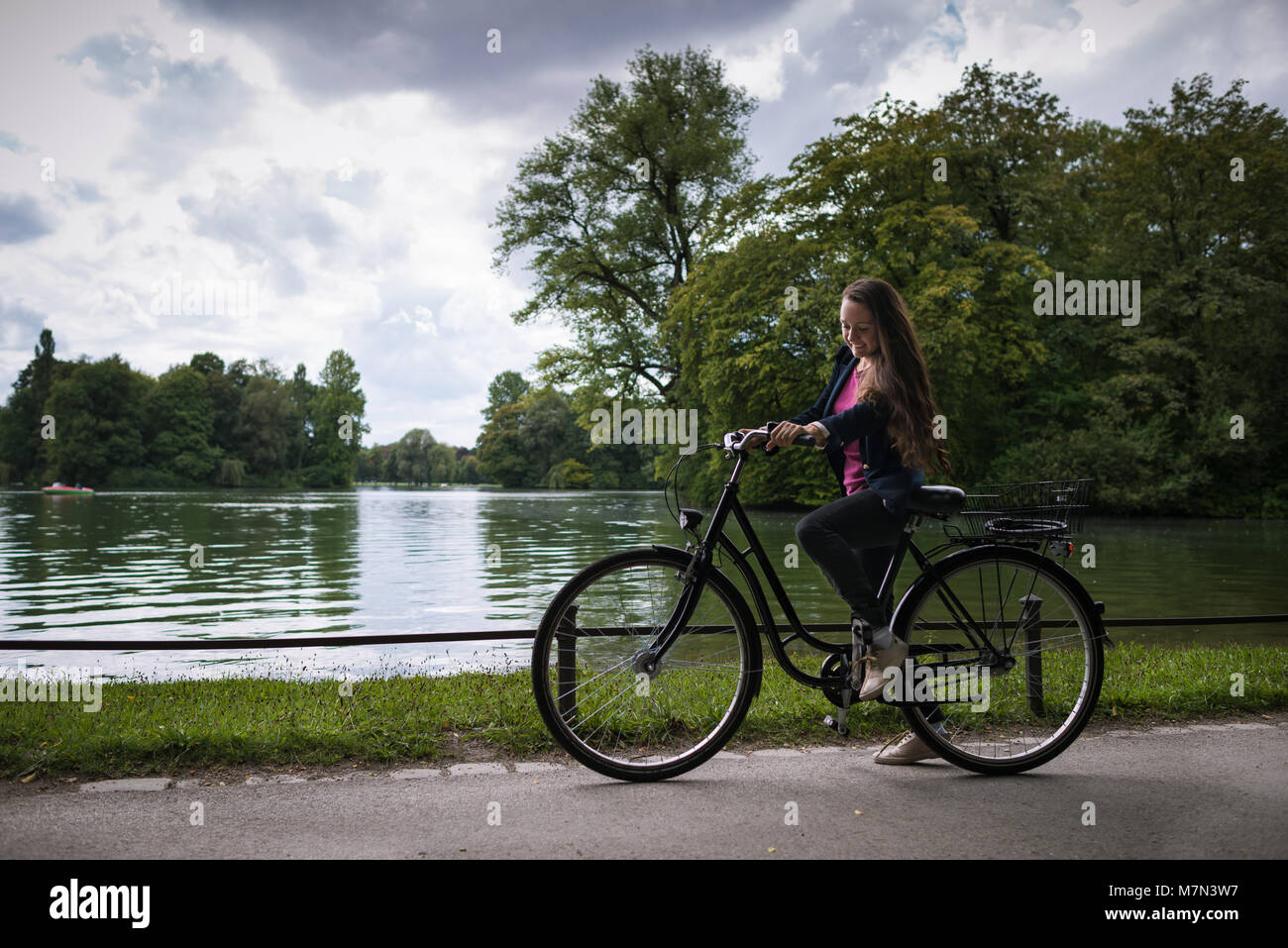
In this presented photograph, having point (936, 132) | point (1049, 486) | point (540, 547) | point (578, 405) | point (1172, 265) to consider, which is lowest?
point (540, 547)

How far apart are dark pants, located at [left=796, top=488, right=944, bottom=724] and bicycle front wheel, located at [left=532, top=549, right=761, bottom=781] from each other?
0.41 meters

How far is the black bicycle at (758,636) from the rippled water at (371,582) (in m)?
0.47

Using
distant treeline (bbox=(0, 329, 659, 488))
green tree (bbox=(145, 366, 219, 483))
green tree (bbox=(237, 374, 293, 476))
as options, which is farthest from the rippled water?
green tree (bbox=(237, 374, 293, 476))

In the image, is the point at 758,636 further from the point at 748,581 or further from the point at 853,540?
the point at 853,540

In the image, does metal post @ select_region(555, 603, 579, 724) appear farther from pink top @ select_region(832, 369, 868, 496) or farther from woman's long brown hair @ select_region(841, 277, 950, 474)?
woman's long brown hair @ select_region(841, 277, 950, 474)

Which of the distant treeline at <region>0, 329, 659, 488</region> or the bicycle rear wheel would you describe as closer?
the bicycle rear wheel

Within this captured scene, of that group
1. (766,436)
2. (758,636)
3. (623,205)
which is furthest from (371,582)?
(623,205)

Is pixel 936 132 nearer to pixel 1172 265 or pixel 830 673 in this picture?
pixel 1172 265

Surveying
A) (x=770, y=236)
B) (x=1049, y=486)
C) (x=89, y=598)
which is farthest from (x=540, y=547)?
(x=1049, y=486)

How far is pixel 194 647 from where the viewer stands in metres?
4.88

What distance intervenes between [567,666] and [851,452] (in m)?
1.59

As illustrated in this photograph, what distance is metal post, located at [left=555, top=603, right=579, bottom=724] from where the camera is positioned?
389 centimetres
